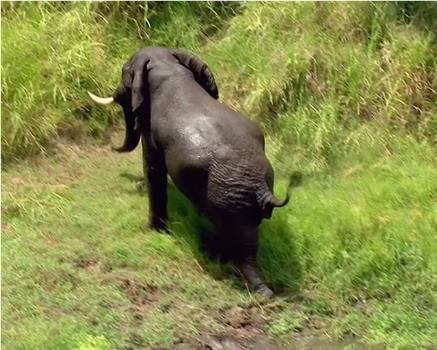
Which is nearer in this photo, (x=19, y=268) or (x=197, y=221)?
(x=19, y=268)

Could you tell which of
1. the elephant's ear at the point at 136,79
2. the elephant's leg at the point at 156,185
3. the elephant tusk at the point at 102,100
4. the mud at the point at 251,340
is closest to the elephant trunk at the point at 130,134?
the elephant tusk at the point at 102,100

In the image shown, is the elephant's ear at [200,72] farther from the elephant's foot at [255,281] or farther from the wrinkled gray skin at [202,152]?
the elephant's foot at [255,281]

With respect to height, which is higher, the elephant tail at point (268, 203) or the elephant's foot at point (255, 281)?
the elephant tail at point (268, 203)

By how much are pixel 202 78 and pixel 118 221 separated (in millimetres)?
1279

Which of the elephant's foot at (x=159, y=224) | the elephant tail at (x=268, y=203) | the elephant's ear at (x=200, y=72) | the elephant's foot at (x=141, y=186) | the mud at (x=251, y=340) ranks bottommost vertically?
the elephant's foot at (x=141, y=186)

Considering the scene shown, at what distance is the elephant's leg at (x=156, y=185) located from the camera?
690 centimetres

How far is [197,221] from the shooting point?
7.02 meters

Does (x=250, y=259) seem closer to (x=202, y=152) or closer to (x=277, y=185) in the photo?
(x=202, y=152)

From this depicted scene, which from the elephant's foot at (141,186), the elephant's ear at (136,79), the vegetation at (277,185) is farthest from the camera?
the elephant's foot at (141,186)

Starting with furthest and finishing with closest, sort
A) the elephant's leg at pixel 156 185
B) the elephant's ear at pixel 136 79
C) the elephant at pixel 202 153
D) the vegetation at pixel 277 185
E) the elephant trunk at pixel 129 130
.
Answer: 1. the elephant trunk at pixel 129 130
2. the elephant's ear at pixel 136 79
3. the elephant's leg at pixel 156 185
4. the elephant at pixel 202 153
5. the vegetation at pixel 277 185

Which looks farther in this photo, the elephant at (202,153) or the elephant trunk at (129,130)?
the elephant trunk at (129,130)

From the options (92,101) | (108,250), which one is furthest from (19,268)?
(92,101)

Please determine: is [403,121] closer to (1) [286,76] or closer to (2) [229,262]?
(1) [286,76]

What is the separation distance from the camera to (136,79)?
7.07 metres
